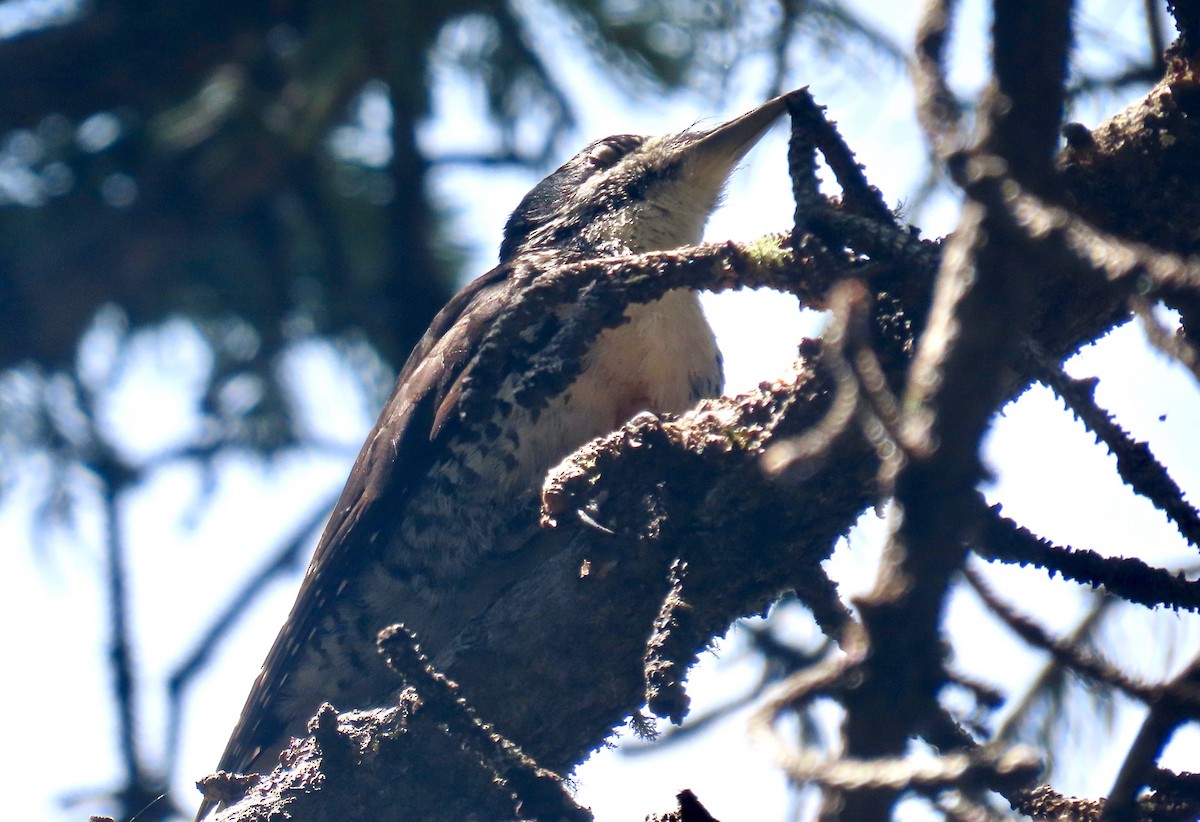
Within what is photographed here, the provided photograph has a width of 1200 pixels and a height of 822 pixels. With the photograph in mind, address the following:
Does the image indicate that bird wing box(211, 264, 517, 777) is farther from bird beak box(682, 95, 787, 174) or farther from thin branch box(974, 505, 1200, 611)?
thin branch box(974, 505, 1200, 611)

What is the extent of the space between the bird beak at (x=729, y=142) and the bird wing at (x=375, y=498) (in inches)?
36.1

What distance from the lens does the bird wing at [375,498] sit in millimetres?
3734

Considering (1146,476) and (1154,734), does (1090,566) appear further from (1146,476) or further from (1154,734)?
(1154,734)

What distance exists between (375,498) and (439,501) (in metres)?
0.25

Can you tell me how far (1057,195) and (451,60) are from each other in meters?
3.66

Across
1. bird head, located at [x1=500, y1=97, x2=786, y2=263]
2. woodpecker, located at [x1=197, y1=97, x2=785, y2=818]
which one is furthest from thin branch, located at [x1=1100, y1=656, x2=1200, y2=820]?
bird head, located at [x1=500, y1=97, x2=786, y2=263]

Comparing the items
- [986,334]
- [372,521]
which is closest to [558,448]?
[372,521]

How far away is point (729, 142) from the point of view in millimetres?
4402

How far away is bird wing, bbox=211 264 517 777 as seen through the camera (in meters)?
3.73

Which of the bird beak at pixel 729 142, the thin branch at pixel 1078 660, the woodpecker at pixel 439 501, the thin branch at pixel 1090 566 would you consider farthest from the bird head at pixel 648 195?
the thin branch at pixel 1078 660

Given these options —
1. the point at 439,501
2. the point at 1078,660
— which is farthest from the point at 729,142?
the point at 1078,660

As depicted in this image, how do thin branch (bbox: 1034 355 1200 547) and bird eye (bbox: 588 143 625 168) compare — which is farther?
bird eye (bbox: 588 143 625 168)

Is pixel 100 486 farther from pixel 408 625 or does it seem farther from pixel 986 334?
pixel 986 334

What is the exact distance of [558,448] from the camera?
11.6 feet
